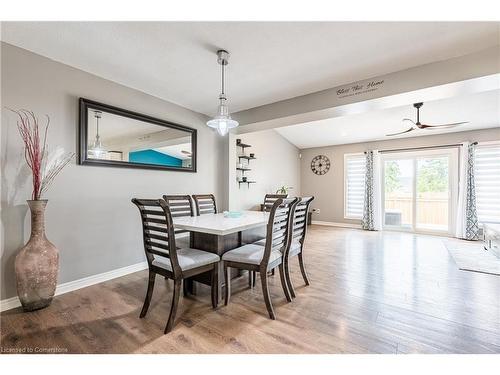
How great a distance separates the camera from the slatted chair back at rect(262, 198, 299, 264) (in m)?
1.92

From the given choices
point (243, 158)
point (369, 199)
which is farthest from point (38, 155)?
point (369, 199)

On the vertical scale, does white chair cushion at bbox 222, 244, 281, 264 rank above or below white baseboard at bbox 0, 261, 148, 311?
above

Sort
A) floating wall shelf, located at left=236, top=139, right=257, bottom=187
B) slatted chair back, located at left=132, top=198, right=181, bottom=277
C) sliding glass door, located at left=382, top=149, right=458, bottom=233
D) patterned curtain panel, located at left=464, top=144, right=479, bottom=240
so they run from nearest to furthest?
slatted chair back, located at left=132, top=198, right=181, bottom=277
patterned curtain panel, located at left=464, top=144, right=479, bottom=240
floating wall shelf, located at left=236, top=139, right=257, bottom=187
sliding glass door, located at left=382, top=149, right=458, bottom=233

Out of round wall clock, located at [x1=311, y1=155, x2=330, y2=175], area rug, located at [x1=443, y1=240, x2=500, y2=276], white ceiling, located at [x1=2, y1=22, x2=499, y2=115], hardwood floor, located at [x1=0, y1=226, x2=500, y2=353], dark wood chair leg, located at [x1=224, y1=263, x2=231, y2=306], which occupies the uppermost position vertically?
white ceiling, located at [x1=2, y1=22, x2=499, y2=115]

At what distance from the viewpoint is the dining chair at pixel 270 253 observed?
6.32ft

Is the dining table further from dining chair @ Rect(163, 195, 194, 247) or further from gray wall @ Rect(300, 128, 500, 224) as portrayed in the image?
gray wall @ Rect(300, 128, 500, 224)

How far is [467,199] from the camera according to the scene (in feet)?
15.5

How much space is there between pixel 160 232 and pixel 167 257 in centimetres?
20

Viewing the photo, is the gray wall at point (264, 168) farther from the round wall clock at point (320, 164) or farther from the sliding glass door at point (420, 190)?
the sliding glass door at point (420, 190)

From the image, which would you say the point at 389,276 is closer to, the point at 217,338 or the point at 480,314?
the point at 480,314

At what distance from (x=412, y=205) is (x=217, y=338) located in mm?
5636

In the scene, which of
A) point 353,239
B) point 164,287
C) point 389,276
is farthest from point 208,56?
point 353,239

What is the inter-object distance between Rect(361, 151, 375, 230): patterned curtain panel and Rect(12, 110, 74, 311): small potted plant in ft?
19.6

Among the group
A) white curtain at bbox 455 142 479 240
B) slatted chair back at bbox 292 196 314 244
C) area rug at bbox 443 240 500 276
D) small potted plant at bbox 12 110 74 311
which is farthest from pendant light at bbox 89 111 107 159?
white curtain at bbox 455 142 479 240
